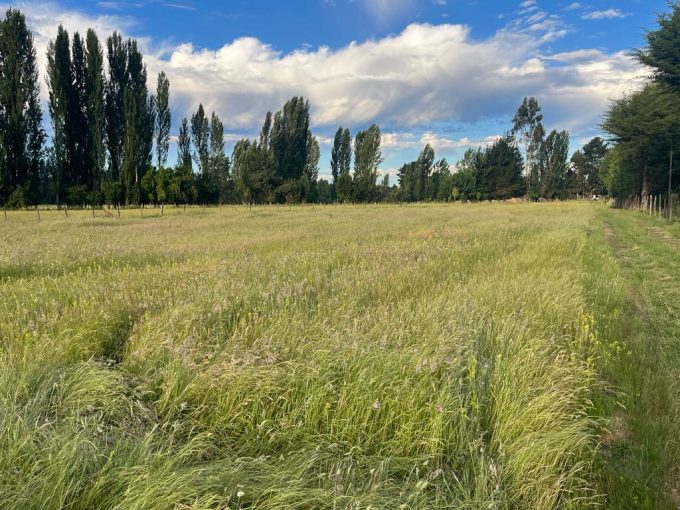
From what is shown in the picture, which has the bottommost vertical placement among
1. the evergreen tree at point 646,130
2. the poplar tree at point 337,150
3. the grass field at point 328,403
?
the grass field at point 328,403

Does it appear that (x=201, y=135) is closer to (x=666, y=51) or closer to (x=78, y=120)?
(x=78, y=120)

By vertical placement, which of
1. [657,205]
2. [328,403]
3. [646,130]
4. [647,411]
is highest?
[646,130]

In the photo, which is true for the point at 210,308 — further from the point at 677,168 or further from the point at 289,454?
the point at 677,168

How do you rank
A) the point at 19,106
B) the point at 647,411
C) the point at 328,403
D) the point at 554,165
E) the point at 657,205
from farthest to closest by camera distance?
the point at 554,165, the point at 19,106, the point at 657,205, the point at 647,411, the point at 328,403

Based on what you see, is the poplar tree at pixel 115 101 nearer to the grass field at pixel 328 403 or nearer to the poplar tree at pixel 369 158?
the poplar tree at pixel 369 158

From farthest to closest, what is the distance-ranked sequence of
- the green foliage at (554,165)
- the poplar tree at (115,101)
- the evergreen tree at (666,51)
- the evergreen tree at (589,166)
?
the evergreen tree at (589,166), the green foliage at (554,165), the poplar tree at (115,101), the evergreen tree at (666,51)

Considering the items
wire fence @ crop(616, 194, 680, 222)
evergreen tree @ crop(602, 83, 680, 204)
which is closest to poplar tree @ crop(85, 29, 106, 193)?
evergreen tree @ crop(602, 83, 680, 204)

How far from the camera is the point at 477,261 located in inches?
347

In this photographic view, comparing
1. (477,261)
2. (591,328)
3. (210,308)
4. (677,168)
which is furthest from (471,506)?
(677,168)

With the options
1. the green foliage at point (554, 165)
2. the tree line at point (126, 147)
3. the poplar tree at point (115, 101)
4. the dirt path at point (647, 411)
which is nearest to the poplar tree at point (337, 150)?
the tree line at point (126, 147)

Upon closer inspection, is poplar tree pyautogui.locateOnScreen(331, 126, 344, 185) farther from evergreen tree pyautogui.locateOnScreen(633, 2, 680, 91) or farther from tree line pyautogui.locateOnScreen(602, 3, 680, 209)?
evergreen tree pyautogui.locateOnScreen(633, 2, 680, 91)

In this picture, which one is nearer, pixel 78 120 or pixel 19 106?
pixel 19 106

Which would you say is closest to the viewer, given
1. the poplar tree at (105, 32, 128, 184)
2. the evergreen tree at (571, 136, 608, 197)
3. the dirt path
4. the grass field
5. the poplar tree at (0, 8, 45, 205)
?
the grass field

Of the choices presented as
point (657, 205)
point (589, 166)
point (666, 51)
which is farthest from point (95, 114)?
point (589, 166)
